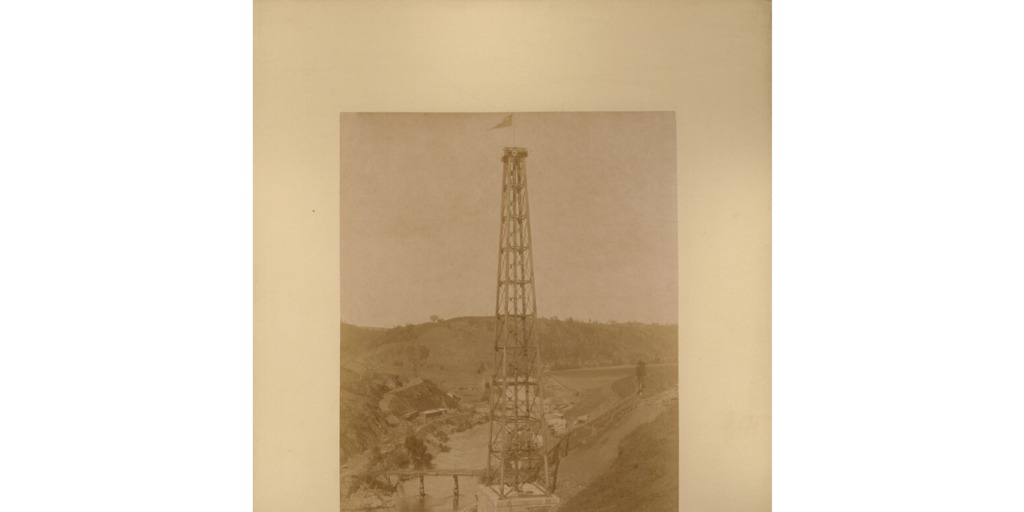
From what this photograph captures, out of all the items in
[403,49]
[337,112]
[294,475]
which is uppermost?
[403,49]

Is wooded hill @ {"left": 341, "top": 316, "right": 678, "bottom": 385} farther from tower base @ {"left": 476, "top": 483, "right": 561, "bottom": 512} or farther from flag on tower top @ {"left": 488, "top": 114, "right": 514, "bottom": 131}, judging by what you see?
flag on tower top @ {"left": 488, "top": 114, "right": 514, "bottom": 131}

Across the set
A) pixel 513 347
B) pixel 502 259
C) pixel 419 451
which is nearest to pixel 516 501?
pixel 419 451

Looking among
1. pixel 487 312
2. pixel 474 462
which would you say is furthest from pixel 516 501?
pixel 487 312

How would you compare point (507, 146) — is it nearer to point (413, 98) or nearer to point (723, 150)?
point (413, 98)

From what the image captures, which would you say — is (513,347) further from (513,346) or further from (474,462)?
(474,462)

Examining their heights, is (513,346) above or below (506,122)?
below

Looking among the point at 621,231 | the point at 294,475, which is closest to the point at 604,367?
the point at 621,231

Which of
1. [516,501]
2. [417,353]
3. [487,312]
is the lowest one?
[516,501]
